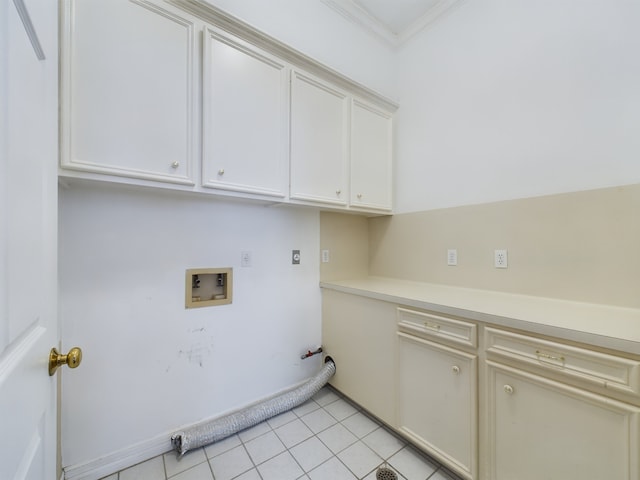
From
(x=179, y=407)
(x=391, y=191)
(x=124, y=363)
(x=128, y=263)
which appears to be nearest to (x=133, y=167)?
(x=128, y=263)

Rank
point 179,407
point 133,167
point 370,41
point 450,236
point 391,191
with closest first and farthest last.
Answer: point 133,167 < point 179,407 < point 450,236 < point 391,191 < point 370,41

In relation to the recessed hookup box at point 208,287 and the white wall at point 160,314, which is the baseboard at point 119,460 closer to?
the white wall at point 160,314

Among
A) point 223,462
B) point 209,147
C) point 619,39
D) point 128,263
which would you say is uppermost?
point 619,39

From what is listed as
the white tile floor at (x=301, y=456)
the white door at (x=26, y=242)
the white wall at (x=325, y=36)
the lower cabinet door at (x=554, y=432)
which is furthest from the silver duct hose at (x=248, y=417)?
the white wall at (x=325, y=36)

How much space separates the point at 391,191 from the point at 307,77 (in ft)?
3.53

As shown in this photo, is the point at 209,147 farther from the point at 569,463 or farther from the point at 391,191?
the point at 569,463

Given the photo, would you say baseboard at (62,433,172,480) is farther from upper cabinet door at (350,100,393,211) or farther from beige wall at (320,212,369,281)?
upper cabinet door at (350,100,393,211)

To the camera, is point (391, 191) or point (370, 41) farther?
point (370, 41)

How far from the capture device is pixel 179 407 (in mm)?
1568

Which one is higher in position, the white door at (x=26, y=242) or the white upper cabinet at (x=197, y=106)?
the white upper cabinet at (x=197, y=106)

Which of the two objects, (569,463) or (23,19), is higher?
(23,19)

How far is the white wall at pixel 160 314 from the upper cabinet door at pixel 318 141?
13.3 inches

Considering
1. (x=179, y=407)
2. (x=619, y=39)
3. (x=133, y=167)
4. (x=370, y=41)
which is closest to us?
(x=133, y=167)

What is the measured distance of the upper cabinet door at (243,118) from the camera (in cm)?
136
